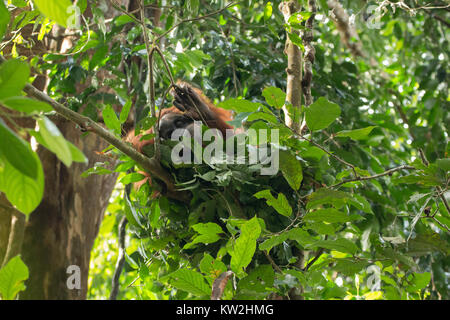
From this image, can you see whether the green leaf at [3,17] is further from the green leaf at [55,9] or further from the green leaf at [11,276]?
the green leaf at [11,276]

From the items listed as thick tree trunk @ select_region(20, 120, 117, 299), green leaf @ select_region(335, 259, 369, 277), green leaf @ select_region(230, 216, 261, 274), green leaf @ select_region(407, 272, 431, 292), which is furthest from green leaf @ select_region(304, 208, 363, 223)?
thick tree trunk @ select_region(20, 120, 117, 299)

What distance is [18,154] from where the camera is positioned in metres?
0.48

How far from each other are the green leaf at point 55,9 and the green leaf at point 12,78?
7cm

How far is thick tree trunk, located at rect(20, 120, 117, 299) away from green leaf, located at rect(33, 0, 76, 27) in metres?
1.61

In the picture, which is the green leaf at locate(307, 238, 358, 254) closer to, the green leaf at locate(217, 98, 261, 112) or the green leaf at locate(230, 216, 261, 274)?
the green leaf at locate(230, 216, 261, 274)

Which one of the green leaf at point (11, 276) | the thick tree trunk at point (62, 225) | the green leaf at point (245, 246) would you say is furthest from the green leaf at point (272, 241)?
the thick tree trunk at point (62, 225)

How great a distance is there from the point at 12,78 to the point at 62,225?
161cm

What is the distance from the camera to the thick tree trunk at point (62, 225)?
189 centimetres

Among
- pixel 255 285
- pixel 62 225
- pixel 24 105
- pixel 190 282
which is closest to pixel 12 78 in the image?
pixel 24 105

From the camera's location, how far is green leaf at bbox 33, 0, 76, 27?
50 cm

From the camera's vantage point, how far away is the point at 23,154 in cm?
49
